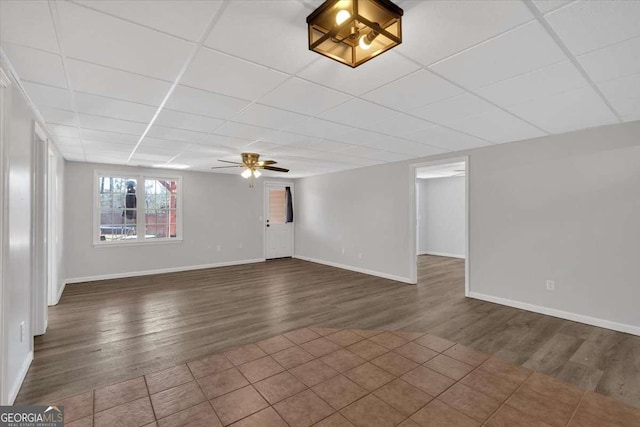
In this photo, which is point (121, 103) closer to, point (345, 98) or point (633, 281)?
point (345, 98)

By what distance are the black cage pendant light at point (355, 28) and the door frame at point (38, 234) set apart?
9.94 ft

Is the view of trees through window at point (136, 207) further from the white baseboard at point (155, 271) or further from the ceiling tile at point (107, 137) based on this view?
the ceiling tile at point (107, 137)

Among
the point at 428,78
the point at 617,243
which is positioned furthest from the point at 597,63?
the point at 617,243

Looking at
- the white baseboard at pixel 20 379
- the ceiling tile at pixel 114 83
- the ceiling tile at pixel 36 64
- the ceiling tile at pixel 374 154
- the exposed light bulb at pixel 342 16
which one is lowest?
the white baseboard at pixel 20 379

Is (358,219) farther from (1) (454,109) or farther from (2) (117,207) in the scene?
(2) (117,207)

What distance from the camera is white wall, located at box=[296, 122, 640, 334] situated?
11.0ft

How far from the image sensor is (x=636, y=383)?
2.39 meters

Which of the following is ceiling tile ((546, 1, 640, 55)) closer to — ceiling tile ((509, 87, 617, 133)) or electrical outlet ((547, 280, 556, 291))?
ceiling tile ((509, 87, 617, 133))

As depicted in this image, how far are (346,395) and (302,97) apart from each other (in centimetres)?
241

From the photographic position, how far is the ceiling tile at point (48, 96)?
229 cm

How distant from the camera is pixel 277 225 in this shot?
27.7 ft

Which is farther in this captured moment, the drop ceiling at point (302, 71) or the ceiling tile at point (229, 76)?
the ceiling tile at point (229, 76)

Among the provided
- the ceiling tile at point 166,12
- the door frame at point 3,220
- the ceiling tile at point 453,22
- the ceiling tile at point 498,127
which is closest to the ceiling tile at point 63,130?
the door frame at point 3,220

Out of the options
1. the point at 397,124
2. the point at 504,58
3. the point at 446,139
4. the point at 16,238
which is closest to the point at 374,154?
the point at 446,139
